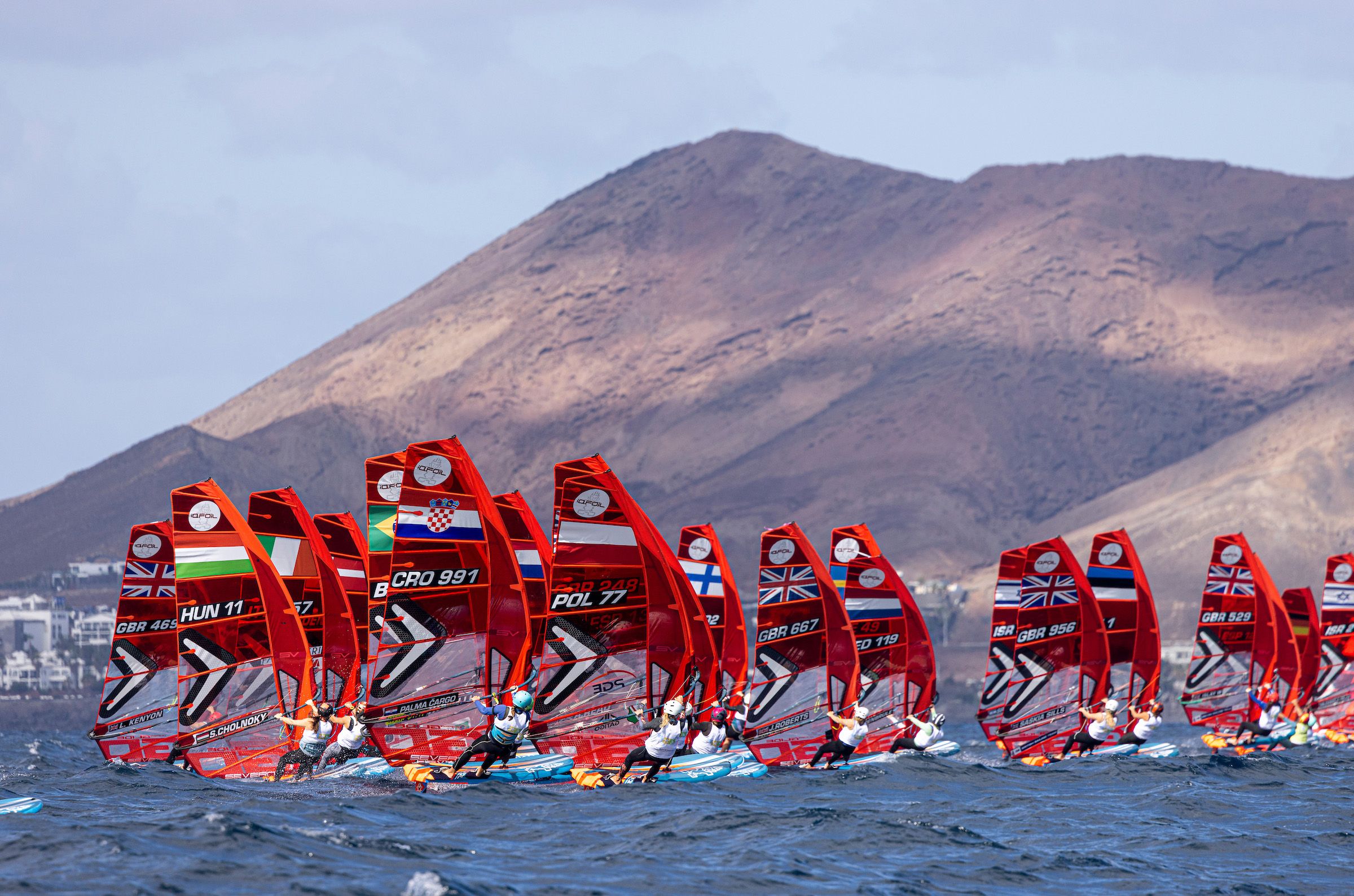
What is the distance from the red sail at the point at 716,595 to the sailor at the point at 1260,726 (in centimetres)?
1757

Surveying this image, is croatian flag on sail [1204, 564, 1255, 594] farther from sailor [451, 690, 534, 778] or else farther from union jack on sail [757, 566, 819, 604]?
sailor [451, 690, 534, 778]

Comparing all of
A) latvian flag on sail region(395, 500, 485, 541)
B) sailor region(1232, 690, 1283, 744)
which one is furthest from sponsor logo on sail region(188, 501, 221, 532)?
sailor region(1232, 690, 1283, 744)

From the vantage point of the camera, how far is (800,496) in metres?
180

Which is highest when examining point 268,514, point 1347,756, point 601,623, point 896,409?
point 896,409

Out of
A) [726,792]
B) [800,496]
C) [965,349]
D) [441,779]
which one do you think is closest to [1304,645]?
[726,792]

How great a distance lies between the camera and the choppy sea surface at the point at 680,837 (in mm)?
24047

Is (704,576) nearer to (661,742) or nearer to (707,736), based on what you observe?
(707,736)

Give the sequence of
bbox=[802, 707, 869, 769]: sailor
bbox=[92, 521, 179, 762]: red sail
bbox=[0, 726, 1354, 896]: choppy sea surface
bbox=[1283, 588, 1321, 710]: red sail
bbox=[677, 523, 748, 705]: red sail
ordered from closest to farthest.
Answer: bbox=[0, 726, 1354, 896]: choppy sea surface < bbox=[802, 707, 869, 769]: sailor < bbox=[92, 521, 179, 762]: red sail < bbox=[677, 523, 748, 705]: red sail < bbox=[1283, 588, 1321, 710]: red sail

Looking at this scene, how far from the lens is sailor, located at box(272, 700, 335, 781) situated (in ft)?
113

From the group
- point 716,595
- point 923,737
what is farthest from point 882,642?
point 716,595

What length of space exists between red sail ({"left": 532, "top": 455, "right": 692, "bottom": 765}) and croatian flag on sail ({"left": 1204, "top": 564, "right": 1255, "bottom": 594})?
26.4 metres

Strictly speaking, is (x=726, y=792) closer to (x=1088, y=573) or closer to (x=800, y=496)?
(x=1088, y=573)

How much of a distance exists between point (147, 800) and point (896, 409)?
532ft

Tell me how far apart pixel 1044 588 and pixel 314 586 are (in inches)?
800
